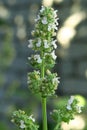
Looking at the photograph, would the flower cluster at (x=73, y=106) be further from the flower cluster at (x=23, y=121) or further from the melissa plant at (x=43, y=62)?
the flower cluster at (x=23, y=121)

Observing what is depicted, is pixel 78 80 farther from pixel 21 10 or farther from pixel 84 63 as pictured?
pixel 21 10

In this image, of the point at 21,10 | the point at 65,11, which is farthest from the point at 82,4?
the point at 21,10

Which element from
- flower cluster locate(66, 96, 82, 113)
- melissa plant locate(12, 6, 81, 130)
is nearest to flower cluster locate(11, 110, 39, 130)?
melissa plant locate(12, 6, 81, 130)

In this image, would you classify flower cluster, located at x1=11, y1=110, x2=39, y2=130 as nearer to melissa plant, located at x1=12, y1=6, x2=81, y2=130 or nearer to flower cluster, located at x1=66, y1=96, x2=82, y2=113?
melissa plant, located at x1=12, y1=6, x2=81, y2=130

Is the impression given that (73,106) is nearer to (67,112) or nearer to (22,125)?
(67,112)

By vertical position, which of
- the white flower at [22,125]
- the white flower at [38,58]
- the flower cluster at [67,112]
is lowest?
the white flower at [22,125]

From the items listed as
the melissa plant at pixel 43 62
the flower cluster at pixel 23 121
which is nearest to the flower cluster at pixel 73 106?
the melissa plant at pixel 43 62

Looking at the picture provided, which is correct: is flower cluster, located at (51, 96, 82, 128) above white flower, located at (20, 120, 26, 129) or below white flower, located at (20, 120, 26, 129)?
above

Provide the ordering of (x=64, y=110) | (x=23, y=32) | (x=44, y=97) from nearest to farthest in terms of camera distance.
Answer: (x=44, y=97), (x=64, y=110), (x=23, y=32)
